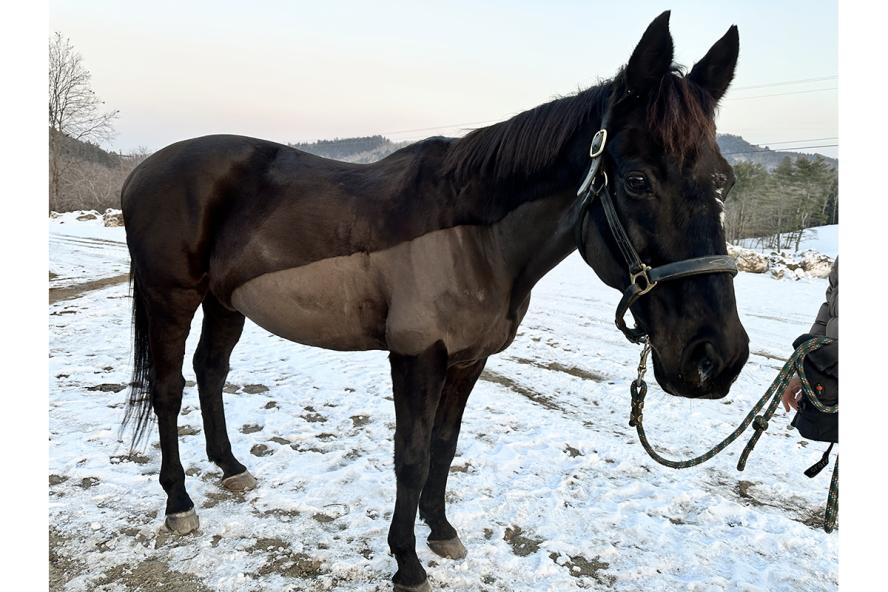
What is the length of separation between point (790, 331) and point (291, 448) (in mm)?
7899

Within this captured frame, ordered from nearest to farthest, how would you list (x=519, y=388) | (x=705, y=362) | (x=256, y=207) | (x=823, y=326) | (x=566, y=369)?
(x=705, y=362), (x=823, y=326), (x=256, y=207), (x=519, y=388), (x=566, y=369)

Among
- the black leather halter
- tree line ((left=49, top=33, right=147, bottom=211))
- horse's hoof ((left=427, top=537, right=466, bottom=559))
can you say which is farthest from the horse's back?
tree line ((left=49, top=33, right=147, bottom=211))

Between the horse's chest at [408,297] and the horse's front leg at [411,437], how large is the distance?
0.08m

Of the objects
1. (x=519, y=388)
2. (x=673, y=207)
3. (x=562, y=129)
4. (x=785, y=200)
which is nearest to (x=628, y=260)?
(x=673, y=207)

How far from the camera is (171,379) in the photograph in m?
2.77

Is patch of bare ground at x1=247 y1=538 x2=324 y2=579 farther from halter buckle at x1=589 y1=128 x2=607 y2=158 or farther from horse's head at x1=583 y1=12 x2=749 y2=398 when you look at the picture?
halter buckle at x1=589 y1=128 x2=607 y2=158

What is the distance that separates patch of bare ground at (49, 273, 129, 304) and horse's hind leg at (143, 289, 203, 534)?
7.10 m

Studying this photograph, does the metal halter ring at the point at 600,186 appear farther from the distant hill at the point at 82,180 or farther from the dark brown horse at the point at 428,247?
the distant hill at the point at 82,180

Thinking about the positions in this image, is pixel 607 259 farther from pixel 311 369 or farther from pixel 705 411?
pixel 311 369

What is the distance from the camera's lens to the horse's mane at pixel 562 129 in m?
1.49

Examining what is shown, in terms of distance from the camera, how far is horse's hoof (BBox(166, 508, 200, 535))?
256 cm

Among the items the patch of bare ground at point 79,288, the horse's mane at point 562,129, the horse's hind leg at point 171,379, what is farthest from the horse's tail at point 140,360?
the patch of bare ground at point 79,288

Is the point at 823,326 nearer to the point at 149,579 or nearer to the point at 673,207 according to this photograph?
the point at 673,207

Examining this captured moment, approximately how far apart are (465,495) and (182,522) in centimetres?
156
